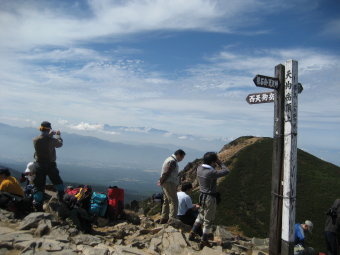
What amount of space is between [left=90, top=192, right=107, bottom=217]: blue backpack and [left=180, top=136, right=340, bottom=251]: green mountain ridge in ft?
87.2

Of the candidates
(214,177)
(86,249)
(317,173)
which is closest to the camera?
(86,249)

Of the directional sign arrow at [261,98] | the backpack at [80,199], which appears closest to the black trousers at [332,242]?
the directional sign arrow at [261,98]

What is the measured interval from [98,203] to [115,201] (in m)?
0.93

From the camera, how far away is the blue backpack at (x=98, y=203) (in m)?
11.7

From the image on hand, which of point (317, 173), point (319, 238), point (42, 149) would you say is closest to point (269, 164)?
point (317, 173)

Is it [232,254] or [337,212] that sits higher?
[337,212]

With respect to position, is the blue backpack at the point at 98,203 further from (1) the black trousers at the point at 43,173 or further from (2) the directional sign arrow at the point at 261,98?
(2) the directional sign arrow at the point at 261,98

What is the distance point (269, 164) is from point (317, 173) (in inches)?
294

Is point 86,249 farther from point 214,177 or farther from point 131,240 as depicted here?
point 214,177

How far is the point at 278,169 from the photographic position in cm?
845

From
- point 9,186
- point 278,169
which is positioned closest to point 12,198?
point 9,186

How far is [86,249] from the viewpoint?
8.06 meters

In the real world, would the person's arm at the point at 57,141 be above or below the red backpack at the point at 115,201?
above

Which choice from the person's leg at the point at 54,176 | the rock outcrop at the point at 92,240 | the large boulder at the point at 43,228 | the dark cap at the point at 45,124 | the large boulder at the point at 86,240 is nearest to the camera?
the rock outcrop at the point at 92,240
